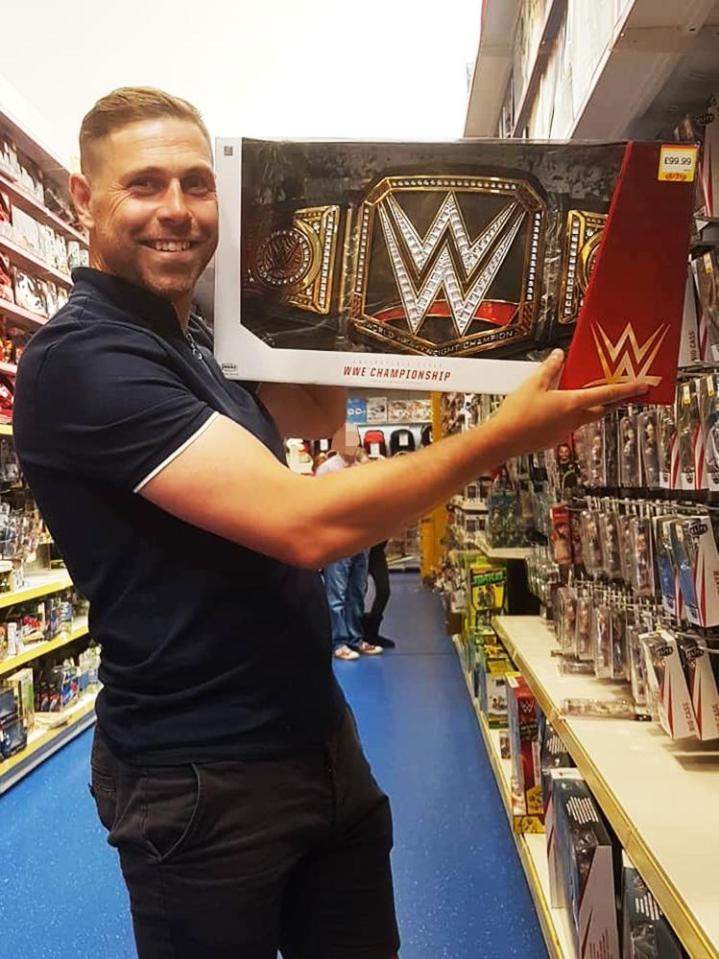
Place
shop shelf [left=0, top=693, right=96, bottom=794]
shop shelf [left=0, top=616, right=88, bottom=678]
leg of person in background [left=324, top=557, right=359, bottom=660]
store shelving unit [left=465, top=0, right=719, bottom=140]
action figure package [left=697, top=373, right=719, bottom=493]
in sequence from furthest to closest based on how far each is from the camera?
leg of person in background [left=324, top=557, right=359, bottom=660], shop shelf [left=0, top=616, right=88, bottom=678], shop shelf [left=0, top=693, right=96, bottom=794], action figure package [left=697, top=373, right=719, bottom=493], store shelving unit [left=465, top=0, right=719, bottom=140]

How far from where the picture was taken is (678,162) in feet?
3.16

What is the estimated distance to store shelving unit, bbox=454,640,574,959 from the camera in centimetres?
180

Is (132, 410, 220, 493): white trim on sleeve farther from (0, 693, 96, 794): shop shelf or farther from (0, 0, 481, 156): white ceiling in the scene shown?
(0, 0, 481, 156): white ceiling

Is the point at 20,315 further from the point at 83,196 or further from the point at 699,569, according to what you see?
the point at 699,569

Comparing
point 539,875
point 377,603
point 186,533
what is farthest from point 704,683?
point 377,603

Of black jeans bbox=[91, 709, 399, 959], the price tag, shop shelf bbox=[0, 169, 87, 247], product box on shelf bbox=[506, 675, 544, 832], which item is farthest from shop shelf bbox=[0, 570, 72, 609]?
the price tag

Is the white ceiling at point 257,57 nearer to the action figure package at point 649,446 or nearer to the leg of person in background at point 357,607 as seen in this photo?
the action figure package at point 649,446

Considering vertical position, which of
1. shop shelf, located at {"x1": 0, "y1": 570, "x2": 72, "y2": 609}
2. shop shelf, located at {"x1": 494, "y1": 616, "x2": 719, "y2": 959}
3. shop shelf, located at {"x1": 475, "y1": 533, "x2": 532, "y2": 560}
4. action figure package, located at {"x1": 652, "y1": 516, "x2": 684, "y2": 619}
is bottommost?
shop shelf, located at {"x1": 494, "y1": 616, "x2": 719, "y2": 959}

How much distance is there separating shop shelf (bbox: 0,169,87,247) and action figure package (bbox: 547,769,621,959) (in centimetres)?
343

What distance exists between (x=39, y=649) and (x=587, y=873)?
2.88 metres

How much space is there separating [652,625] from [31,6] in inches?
143

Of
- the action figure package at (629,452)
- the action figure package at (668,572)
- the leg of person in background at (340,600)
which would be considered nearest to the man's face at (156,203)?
the action figure package at (668,572)

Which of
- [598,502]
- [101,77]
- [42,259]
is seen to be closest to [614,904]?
[598,502]

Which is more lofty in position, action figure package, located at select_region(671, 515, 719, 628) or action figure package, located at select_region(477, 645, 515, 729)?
action figure package, located at select_region(671, 515, 719, 628)
